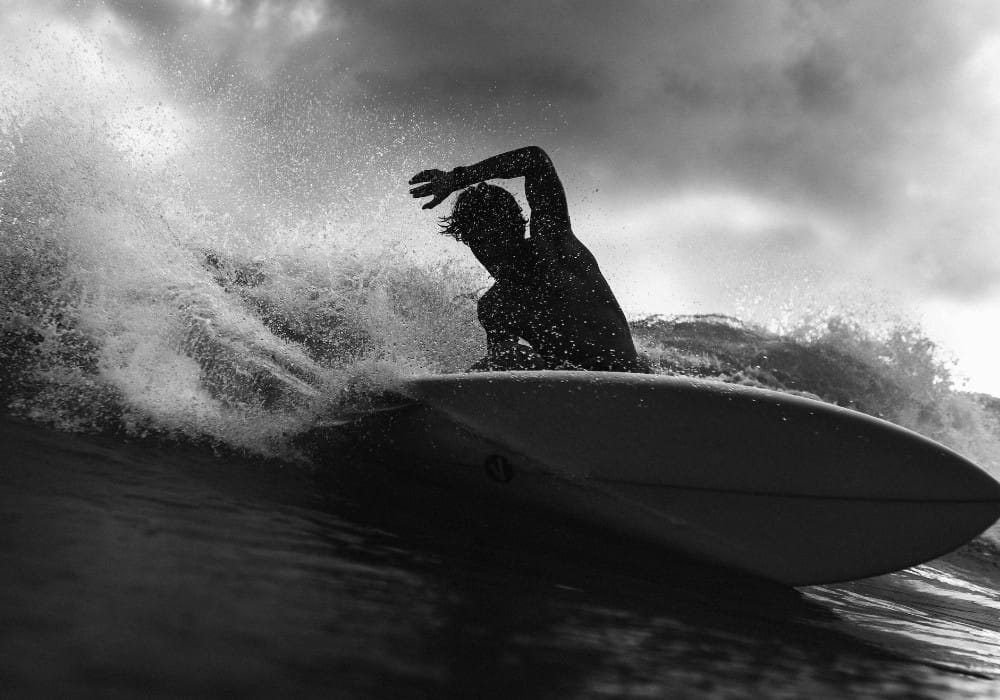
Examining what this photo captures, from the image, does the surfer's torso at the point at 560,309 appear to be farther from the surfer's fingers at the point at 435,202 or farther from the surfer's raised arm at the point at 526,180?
the surfer's fingers at the point at 435,202

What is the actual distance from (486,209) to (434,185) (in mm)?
253

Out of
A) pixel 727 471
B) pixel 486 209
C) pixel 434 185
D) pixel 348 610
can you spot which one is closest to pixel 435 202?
pixel 434 185

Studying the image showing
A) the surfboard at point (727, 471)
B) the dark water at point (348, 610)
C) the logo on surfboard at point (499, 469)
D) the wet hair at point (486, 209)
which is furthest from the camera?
the wet hair at point (486, 209)

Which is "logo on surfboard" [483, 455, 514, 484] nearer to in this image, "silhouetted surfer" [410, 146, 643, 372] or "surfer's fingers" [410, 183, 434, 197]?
"silhouetted surfer" [410, 146, 643, 372]

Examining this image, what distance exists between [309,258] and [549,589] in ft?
13.2

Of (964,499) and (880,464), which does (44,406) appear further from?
(964,499)

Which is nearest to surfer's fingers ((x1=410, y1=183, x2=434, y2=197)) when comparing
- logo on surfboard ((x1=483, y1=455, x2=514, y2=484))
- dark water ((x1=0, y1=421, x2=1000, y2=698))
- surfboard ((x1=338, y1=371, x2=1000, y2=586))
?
surfboard ((x1=338, y1=371, x2=1000, y2=586))

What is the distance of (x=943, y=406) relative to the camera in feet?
25.2

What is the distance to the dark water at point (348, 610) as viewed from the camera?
798mm

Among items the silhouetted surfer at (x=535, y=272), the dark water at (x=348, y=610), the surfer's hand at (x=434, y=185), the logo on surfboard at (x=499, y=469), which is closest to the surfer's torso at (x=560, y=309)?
the silhouetted surfer at (x=535, y=272)

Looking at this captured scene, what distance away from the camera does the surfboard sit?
1.99 m

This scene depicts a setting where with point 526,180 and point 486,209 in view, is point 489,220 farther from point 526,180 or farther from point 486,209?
point 526,180

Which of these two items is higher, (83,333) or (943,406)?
(943,406)

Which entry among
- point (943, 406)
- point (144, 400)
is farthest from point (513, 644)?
point (943, 406)
